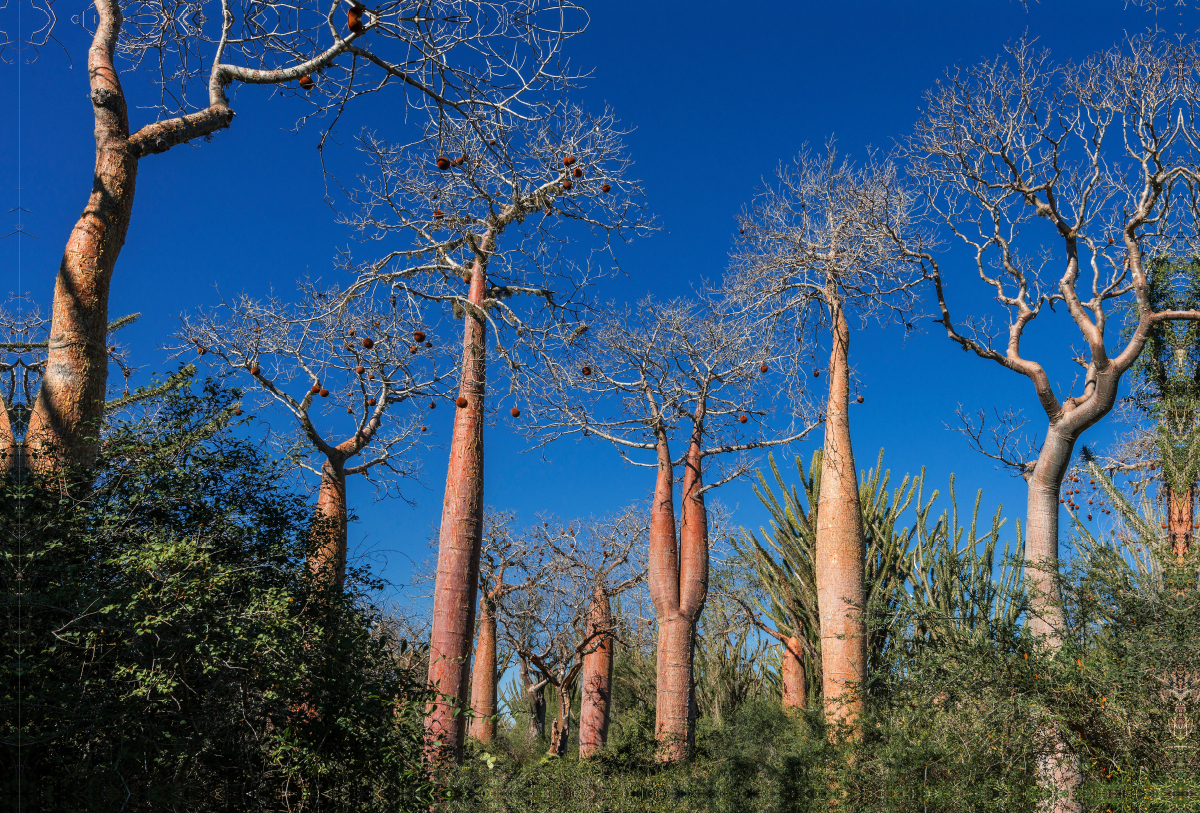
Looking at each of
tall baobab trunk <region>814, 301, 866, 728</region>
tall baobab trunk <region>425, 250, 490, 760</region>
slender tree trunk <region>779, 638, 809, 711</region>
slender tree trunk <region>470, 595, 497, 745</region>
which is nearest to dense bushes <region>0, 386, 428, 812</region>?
tall baobab trunk <region>425, 250, 490, 760</region>

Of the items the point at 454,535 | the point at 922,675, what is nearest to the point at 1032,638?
the point at 922,675

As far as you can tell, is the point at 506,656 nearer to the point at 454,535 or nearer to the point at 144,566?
the point at 454,535

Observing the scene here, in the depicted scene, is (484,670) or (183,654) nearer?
(183,654)

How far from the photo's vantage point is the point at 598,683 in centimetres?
1467

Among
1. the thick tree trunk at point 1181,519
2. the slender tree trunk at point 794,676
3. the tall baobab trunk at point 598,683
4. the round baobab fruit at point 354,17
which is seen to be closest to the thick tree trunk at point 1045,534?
the thick tree trunk at point 1181,519

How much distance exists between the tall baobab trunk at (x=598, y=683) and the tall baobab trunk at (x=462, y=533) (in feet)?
23.3

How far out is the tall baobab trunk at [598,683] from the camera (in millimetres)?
13883

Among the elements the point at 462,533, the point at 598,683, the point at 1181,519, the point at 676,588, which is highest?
the point at 1181,519

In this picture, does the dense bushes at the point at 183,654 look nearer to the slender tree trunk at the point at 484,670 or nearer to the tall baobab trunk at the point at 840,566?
the tall baobab trunk at the point at 840,566

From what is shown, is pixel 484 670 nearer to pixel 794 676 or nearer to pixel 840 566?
pixel 794 676

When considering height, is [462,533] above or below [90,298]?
below

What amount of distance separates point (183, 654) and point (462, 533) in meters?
3.62

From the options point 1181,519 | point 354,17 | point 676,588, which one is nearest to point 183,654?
point 354,17

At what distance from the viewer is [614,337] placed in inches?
449
